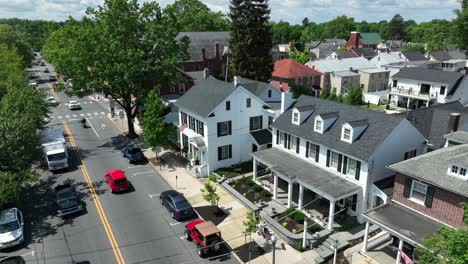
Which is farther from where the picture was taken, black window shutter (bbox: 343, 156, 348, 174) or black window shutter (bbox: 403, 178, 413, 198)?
black window shutter (bbox: 343, 156, 348, 174)

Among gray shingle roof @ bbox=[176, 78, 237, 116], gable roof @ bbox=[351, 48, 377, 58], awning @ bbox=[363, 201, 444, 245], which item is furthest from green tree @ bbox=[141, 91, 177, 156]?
gable roof @ bbox=[351, 48, 377, 58]

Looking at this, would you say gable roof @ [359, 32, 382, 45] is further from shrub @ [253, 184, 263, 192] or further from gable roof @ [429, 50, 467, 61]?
shrub @ [253, 184, 263, 192]

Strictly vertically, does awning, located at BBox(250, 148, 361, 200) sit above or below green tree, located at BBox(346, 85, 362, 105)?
below

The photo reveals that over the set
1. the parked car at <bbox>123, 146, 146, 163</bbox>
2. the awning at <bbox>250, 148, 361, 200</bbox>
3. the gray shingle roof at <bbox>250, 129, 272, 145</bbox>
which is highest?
the gray shingle roof at <bbox>250, 129, 272, 145</bbox>

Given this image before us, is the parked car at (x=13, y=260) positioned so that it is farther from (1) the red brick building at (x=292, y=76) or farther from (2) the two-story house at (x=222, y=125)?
(1) the red brick building at (x=292, y=76)

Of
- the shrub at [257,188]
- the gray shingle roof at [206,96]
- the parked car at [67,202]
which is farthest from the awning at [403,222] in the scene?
the parked car at [67,202]

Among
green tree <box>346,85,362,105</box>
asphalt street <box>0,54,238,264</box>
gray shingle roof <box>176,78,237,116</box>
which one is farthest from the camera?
green tree <box>346,85,362,105</box>

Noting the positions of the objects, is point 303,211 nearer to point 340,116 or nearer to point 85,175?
point 340,116
